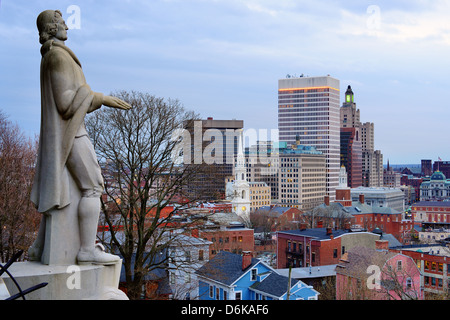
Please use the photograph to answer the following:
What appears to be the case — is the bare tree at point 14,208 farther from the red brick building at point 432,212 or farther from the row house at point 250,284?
the red brick building at point 432,212

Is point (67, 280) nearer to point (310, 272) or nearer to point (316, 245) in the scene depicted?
point (310, 272)

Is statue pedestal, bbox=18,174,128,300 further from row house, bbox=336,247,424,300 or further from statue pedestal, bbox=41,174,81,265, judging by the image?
row house, bbox=336,247,424,300

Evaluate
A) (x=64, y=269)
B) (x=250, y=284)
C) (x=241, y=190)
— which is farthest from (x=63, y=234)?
(x=241, y=190)

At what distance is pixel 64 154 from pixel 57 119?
54cm

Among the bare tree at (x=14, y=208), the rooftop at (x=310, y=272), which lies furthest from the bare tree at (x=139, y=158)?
the rooftop at (x=310, y=272)

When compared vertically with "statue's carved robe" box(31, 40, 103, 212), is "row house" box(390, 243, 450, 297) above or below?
below

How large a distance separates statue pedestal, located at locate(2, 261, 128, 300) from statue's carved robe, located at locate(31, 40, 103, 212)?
0.91 metres

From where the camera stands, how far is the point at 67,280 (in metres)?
7.34

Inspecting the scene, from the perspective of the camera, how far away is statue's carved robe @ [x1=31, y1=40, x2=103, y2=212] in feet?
24.7

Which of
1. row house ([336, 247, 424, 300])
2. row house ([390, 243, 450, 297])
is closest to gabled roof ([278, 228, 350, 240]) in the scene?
row house ([390, 243, 450, 297])

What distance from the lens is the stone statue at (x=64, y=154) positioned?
7566mm

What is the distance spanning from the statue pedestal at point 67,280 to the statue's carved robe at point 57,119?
908mm

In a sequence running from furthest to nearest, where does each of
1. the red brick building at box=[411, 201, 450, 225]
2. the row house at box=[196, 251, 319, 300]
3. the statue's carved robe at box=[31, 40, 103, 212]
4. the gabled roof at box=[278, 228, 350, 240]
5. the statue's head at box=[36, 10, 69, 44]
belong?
the red brick building at box=[411, 201, 450, 225]
the gabled roof at box=[278, 228, 350, 240]
the row house at box=[196, 251, 319, 300]
the statue's head at box=[36, 10, 69, 44]
the statue's carved robe at box=[31, 40, 103, 212]
